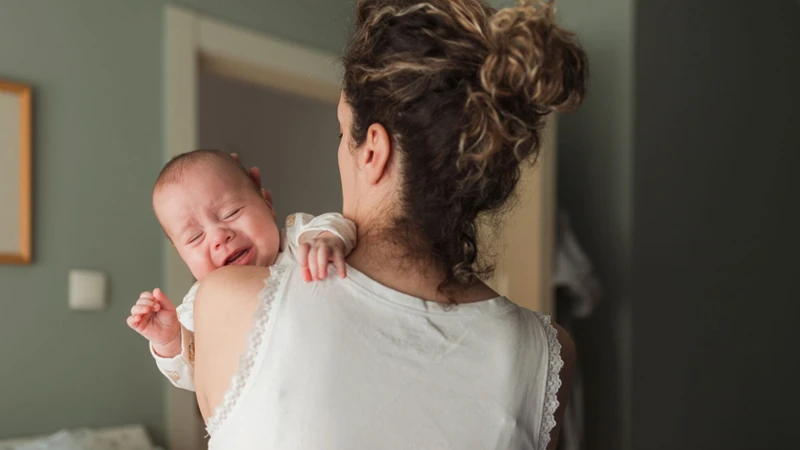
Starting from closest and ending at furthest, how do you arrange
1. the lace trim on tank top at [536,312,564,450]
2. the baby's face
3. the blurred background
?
the lace trim on tank top at [536,312,564,450] < the baby's face < the blurred background

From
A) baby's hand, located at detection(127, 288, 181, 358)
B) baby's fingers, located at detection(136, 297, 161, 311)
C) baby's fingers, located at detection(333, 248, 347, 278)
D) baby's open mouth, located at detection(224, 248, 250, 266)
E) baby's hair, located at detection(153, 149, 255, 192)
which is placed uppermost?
baby's hair, located at detection(153, 149, 255, 192)

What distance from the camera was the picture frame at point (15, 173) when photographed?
7.07ft

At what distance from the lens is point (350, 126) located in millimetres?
885

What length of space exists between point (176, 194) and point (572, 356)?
2.28ft

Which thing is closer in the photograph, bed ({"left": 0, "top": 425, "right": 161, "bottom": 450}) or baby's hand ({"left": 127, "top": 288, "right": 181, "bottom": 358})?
baby's hand ({"left": 127, "top": 288, "right": 181, "bottom": 358})

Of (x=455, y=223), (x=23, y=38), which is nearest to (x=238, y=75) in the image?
(x=23, y=38)

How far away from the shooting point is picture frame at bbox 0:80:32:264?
7.07 feet

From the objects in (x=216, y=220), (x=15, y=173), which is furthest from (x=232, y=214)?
(x=15, y=173)

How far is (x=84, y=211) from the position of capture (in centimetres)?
232

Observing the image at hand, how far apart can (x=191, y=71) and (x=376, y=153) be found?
1917 millimetres

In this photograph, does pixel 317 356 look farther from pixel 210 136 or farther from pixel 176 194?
pixel 210 136

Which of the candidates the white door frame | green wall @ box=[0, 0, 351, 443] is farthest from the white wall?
green wall @ box=[0, 0, 351, 443]

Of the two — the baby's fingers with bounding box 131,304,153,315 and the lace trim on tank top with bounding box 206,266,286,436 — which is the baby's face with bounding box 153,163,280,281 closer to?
the baby's fingers with bounding box 131,304,153,315

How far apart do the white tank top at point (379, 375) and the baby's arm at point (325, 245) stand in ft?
0.05
